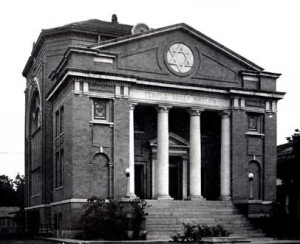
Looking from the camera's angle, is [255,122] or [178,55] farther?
[255,122]

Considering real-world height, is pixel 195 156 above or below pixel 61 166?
above

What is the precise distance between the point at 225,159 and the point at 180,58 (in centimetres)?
726

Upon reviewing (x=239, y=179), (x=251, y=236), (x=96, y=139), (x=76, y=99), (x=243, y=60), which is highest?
(x=243, y=60)

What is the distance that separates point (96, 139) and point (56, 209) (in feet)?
20.5

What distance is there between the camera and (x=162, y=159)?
34312 mm

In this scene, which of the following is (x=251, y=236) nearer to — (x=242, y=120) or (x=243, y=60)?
(x=242, y=120)

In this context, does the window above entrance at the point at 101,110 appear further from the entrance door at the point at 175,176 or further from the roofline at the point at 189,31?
the entrance door at the point at 175,176

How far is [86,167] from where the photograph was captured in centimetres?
3206

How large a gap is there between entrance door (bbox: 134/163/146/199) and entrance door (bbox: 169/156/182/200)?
91.2 inches

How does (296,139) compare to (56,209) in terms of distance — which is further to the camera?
(56,209)

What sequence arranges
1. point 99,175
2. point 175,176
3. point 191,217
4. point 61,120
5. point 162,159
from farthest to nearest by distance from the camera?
point 175,176 < point 61,120 < point 162,159 < point 99,175 < point 191,217

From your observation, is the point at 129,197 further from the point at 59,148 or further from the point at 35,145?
the point at 35,145

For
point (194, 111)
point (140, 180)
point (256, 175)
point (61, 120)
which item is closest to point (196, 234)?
point (194, 111)

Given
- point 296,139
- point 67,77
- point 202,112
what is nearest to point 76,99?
point 67,77
